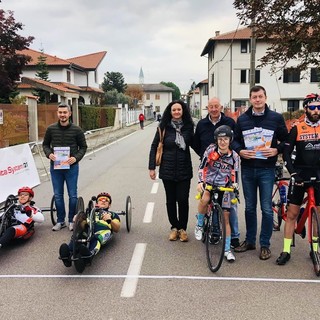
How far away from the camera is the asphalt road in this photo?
385 cm

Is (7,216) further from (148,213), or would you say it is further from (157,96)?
(157,96)

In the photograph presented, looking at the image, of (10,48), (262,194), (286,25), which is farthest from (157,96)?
(262,194)

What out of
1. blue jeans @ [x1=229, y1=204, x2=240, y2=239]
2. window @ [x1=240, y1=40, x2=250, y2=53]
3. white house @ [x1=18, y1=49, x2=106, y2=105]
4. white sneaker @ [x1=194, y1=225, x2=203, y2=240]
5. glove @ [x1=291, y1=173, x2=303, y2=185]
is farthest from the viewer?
white house @ [x1=18, y1=49, x2=106, y2=105]

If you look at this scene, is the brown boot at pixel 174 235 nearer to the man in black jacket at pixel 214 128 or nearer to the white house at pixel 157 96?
the man in black jacket at pixel 214 128

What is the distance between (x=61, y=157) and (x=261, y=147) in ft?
10.0

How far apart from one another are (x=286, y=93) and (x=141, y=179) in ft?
129

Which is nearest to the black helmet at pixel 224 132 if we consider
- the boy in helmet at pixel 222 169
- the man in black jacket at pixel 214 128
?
the boy in helmet at pixel 222 169

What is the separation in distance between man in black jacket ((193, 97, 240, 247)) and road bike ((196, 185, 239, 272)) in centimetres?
31

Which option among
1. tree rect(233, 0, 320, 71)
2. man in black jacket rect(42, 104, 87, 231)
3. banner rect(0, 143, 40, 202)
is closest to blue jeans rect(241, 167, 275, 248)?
man in black jacket rect(42, 104, 87, 231)

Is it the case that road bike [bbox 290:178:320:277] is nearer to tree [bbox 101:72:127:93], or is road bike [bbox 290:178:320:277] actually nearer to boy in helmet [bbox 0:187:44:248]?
boy in helmet [bbox 0:187:44:248]

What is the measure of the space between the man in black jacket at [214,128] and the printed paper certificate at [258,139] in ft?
1.27

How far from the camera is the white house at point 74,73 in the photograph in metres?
48.2

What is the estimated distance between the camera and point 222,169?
5090 mm

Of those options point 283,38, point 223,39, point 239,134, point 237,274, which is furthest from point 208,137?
point 223,39
